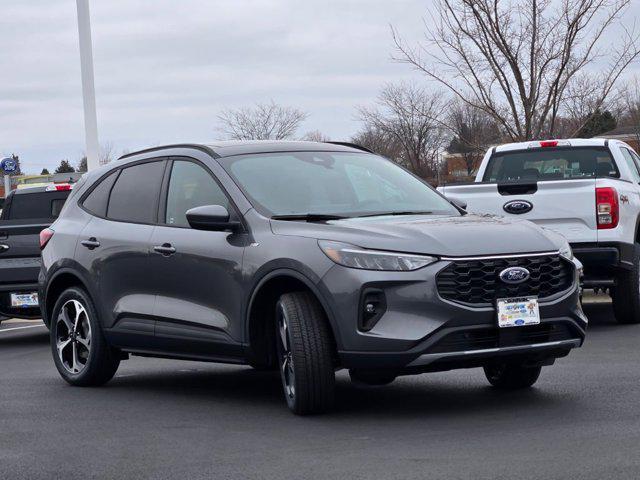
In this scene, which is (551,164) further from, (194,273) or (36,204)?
(194,273)

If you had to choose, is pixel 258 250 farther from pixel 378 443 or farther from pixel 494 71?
pixel 494 71

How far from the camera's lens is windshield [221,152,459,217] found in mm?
8180

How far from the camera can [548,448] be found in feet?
21.0

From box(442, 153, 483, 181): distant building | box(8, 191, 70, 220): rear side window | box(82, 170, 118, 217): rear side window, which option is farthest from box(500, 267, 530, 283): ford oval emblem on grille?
box(442, 153, 483, 181): distant building

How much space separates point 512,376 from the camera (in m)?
8.49

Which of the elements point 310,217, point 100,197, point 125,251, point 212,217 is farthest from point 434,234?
point 100,197

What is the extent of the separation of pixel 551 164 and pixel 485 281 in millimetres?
7152

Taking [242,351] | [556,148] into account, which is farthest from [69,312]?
[556,148]

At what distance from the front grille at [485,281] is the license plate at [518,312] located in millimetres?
42

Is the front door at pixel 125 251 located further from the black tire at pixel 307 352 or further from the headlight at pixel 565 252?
the headlight at pixel 565 252

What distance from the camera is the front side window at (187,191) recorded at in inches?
336

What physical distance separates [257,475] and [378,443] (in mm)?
930

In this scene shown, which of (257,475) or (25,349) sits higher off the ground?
(257,475)

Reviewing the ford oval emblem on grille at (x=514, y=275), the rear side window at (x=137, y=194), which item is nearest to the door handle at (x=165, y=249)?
the rear side window at (x=137, y=194)
